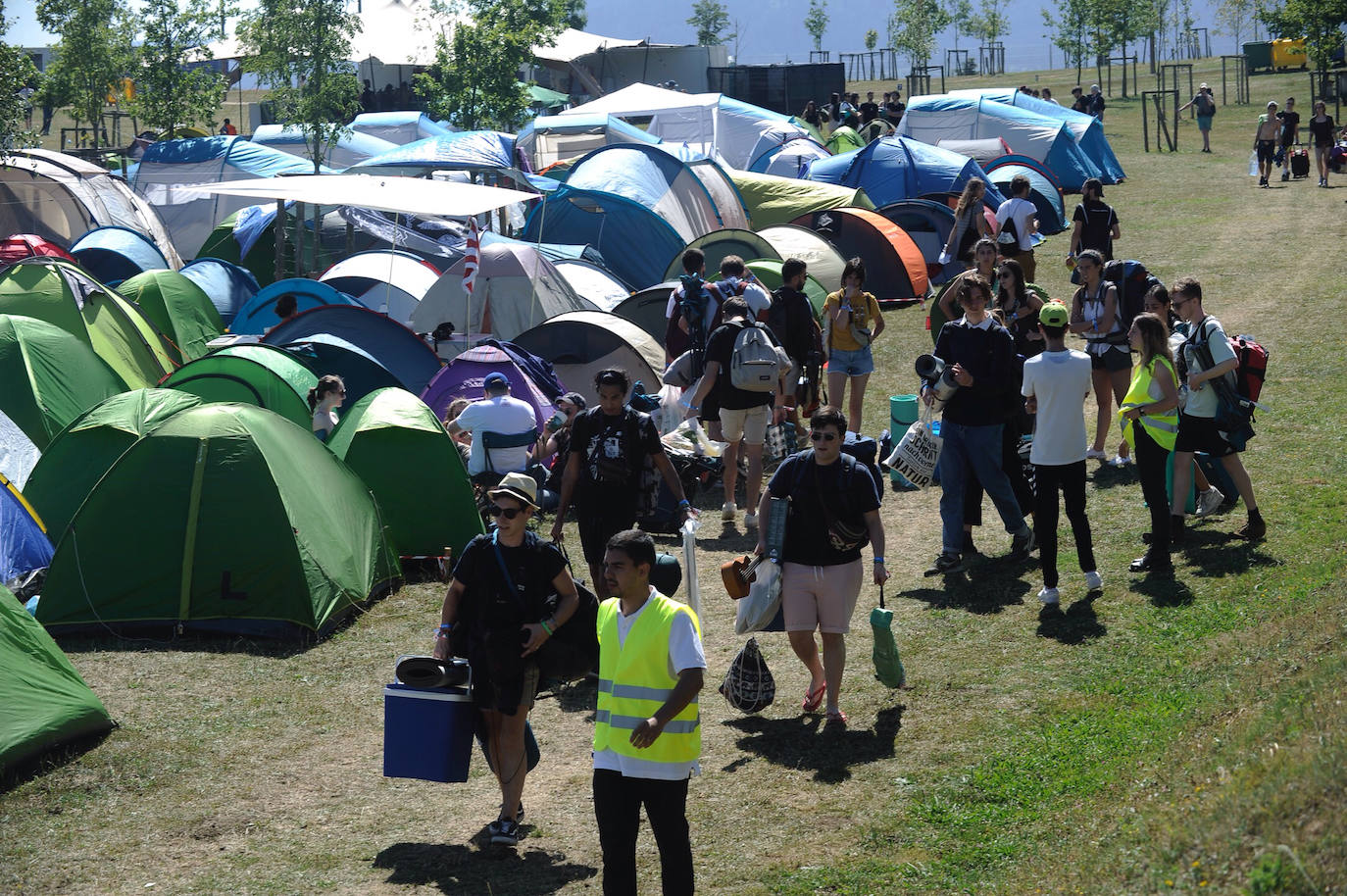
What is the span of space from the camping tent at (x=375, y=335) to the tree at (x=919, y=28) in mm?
55893

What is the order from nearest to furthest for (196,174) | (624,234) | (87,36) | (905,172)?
(624,234), (905,172), (196,174), (87,36)

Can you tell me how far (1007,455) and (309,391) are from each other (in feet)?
20.0

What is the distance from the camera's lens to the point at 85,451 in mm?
10055

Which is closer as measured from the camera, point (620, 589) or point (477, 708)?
point (620, 589)

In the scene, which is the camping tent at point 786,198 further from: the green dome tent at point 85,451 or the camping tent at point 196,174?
the green dome tent at point 85,451

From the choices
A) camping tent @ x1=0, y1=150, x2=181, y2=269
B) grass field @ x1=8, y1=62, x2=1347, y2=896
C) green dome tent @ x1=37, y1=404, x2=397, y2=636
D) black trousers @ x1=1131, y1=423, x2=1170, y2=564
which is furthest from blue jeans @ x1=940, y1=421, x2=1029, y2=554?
camping tent @ x1=0, y1=150, x2=181, y2=269

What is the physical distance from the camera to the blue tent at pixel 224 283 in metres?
20.2

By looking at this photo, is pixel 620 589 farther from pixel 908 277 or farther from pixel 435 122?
pixel 435 122

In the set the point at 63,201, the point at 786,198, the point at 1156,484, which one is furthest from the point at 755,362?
the point at 63,201

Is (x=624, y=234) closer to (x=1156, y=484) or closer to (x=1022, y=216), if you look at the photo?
(x=1022, y=216)

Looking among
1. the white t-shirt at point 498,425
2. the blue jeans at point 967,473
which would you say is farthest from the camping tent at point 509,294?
the blue jeans at point 967,473

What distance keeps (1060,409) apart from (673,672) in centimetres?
422

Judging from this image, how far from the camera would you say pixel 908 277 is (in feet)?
67.8

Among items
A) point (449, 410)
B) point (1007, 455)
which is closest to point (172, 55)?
point (449, 410)
